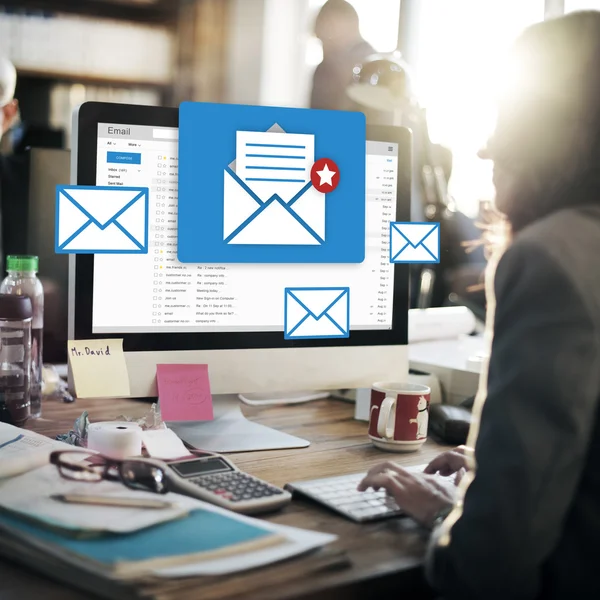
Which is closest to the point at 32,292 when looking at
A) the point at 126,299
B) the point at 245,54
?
the point at 126,299

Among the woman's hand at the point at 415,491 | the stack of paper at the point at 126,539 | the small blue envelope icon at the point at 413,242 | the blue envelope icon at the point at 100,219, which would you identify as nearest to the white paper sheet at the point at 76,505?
the stack of paper at the point at 126,539

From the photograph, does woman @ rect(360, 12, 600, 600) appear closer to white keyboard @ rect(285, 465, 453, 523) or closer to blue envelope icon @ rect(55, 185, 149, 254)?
white keyboard @ rect(285, 465, 453, 523)

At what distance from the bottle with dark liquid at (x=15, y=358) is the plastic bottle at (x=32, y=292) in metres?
0.04

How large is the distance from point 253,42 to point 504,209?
4.32 metres

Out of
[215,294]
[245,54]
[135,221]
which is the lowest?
[215,294]

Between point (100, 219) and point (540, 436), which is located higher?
point (100, 219)

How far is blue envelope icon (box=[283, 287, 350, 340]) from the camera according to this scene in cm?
118

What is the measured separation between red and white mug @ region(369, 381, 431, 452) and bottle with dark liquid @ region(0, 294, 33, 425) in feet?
1.83

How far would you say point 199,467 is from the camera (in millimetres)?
942

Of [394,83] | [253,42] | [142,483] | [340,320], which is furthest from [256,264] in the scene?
[253,42]

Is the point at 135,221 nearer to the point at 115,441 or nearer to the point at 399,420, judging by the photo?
the point at 115,441

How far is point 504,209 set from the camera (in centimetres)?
74

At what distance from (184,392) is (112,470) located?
30cm

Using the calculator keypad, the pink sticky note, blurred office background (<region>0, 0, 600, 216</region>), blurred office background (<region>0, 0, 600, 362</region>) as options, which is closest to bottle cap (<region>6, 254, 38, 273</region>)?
the pink sticky note
